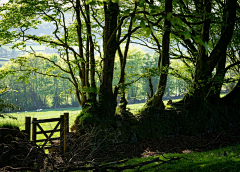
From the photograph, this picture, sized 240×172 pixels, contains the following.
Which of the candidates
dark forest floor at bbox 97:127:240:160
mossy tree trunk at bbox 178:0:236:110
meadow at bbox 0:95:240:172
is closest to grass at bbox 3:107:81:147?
meadow at bbox 0:95:240:172

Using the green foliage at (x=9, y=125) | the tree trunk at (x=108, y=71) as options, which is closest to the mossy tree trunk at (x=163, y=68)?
the tree trunk at (x=108, y=71)

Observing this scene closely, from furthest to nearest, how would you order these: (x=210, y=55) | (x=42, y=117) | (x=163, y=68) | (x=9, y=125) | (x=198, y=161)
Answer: (x=42, y=117) < (x=210, y=55) < (x=163, y=68) < (x=9, y=125) < (x=198, y=161)

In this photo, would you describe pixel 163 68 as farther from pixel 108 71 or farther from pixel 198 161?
pixel 198 161

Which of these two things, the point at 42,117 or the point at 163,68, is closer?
the point at 163,68

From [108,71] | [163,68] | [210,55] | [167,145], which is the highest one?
[210,55]

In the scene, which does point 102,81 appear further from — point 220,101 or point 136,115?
point 220,101

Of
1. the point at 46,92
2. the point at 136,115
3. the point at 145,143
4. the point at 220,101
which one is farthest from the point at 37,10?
the point at 46,92

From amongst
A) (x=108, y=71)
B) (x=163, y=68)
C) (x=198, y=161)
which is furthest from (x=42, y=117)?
(x=198, y=161)

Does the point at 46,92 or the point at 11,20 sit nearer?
the point at 11,20

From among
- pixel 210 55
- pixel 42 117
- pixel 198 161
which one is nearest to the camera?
pixel 198 161

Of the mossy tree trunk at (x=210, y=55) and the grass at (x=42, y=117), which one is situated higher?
the mossy tree trunk at (x=210, y=55)

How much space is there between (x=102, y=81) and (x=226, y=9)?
8.52 meters

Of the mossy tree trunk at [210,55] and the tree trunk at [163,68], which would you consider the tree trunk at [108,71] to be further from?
the mossy tree trunk at [210,55]

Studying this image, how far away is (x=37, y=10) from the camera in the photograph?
11148 millimetres
